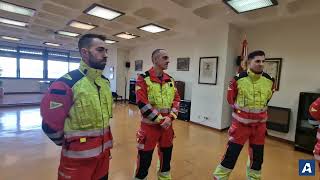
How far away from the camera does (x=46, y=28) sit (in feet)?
21.2

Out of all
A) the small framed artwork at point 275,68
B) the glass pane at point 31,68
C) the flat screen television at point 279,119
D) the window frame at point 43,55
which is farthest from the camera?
the glass pane at point 31,68

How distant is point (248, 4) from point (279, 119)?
260 centimetres

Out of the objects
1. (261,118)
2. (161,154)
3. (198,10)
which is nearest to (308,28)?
(198,10)

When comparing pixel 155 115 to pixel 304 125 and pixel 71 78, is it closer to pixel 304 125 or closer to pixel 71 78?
pixel 71 78

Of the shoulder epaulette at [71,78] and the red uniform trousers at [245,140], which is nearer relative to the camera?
the shoulder epaulette at [71,78]

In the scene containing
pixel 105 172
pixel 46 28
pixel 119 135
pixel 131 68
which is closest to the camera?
pixel 105 172

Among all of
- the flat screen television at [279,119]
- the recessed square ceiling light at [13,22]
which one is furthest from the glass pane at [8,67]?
the flat screen television at [279,119]

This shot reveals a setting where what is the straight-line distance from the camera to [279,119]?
178 inches

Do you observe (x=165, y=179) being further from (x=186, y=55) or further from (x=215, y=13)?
(x=186, y=55)

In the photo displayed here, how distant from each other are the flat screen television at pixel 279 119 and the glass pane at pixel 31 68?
39.5 feet

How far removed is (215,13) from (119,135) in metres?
3.39

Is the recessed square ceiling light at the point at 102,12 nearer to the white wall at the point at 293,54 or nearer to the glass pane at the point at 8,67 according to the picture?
the white wall at the point at 293,54

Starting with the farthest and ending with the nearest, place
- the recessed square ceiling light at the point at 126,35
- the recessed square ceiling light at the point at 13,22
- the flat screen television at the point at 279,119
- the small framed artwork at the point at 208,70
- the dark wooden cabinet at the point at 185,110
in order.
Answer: the recessed square ceiling light at the point at 126,35, the dark wooden cabinet at the point at 185,110, the recessed square ceiling light at the point at 13,22, the small framed artwork at the point at 208,70, the flat screen television at the point at 279,119

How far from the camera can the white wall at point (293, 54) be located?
4125 mm
